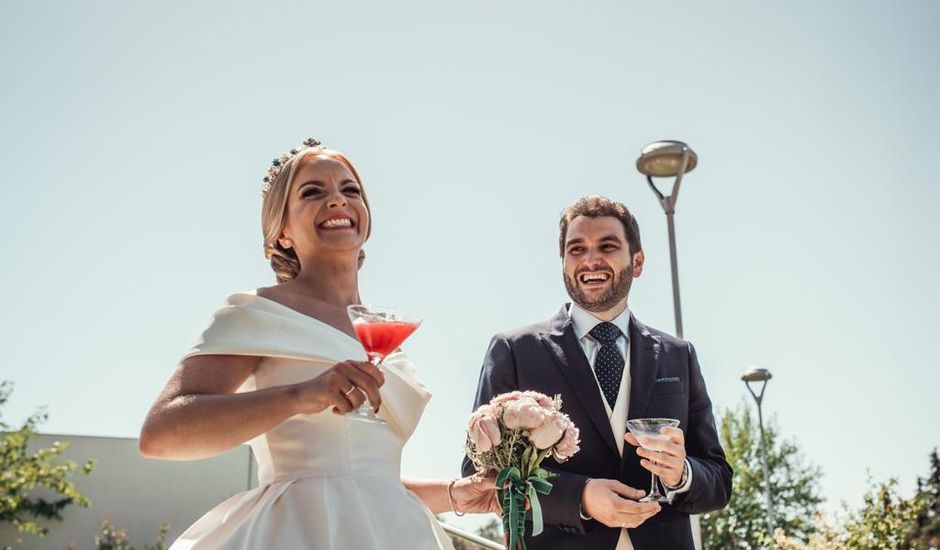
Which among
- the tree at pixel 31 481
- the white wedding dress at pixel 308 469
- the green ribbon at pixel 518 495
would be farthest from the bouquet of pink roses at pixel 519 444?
the tree at pixel 31 481

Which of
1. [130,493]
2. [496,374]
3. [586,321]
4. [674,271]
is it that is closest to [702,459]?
[586,321]

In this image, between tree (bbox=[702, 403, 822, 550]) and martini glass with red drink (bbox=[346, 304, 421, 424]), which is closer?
martini glass with red drink (bbox=[346, 304, 421, 424])

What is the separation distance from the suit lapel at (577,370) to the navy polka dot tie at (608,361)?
0.08 meters

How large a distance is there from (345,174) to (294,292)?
496 mm

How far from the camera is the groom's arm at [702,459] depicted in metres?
3.25

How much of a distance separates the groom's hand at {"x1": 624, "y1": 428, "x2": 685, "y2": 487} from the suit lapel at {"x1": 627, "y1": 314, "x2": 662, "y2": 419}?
317mm

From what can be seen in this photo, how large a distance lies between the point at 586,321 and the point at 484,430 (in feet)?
3.66

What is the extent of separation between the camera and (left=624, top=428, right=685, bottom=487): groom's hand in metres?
3.01

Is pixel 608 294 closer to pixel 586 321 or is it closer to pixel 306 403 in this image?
pixel 586 321

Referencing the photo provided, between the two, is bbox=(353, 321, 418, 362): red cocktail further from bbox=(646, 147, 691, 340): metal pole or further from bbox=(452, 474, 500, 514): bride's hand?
bbox=(646, 147, 691, 340): metal pole

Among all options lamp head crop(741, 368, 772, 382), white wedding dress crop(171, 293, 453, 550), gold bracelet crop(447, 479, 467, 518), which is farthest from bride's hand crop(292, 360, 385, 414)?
lamp head crop(741, 368, 772, 382)

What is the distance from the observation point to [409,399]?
9.71 feet

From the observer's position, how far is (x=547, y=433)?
2699mm

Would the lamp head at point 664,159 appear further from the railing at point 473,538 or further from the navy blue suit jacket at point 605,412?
the navy blue suit jacket at point 605,412
